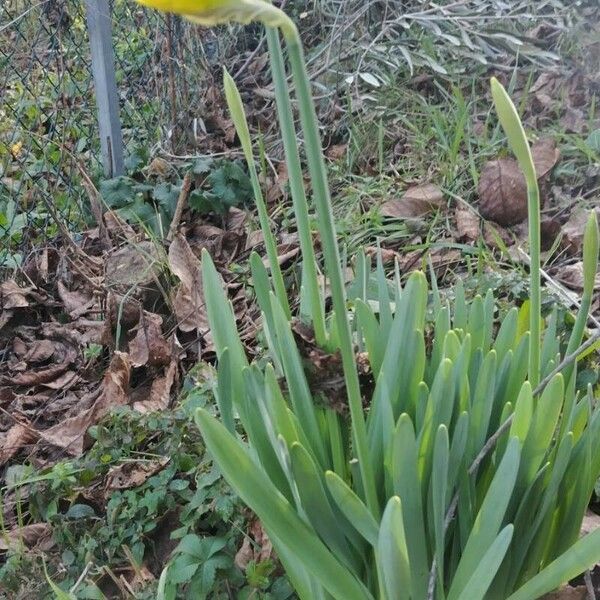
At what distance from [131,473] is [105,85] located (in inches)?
68.2

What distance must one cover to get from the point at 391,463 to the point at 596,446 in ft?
0.84

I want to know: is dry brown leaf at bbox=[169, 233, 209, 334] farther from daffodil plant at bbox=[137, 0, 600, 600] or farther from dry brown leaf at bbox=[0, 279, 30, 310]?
daffodil plant at bbox=[137, 0, 600, 600]

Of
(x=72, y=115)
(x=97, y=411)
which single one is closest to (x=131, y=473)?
(x=97, y=411)

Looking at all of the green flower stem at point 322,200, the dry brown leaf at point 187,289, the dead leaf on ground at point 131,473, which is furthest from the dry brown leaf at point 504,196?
the green flower stem at point 322,200

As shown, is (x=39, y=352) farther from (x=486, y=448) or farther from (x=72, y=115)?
(x=486, y=448)

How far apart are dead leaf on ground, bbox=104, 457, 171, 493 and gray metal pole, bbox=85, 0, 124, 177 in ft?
5.29

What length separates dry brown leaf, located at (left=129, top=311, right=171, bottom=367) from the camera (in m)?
2.07

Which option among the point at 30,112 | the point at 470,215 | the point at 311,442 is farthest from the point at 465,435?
the point at 30,112

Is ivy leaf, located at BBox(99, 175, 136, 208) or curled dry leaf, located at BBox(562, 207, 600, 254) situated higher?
ivy leaf, located at BBox(99, 175, 136, 208)

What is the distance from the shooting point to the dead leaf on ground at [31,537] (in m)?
1.63

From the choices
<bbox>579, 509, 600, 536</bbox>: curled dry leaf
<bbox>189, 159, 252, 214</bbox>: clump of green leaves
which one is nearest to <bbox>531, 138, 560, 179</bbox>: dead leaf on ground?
<bbox>189, 159, 252, 214</bbox>: clump of green leaves

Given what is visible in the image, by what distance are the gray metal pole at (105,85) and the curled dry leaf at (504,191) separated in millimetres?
1390

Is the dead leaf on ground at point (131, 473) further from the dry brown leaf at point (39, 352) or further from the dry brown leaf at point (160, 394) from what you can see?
the dry brown leaf at point (39, 352)

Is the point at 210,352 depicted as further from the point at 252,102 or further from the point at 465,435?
the point at 252,102
